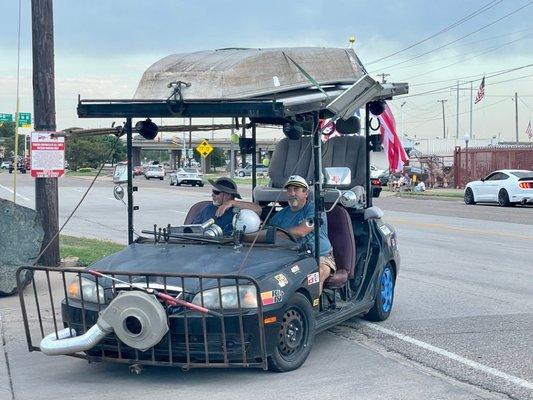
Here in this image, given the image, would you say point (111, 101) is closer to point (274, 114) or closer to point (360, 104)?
point (274, 114)

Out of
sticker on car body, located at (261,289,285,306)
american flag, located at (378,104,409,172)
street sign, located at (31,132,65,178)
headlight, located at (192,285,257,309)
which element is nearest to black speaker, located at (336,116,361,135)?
american flag, located at (378,104,409,172)

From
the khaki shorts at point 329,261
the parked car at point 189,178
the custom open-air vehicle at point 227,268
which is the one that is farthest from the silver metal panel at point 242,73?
the parked car at point 189,178

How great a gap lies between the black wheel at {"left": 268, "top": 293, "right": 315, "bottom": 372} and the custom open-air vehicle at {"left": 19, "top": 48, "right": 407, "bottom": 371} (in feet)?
0.04

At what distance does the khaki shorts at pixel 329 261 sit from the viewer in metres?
8.05

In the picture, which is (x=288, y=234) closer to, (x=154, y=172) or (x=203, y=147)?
(x=203, y=147)

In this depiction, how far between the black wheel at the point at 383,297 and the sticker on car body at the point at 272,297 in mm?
2600

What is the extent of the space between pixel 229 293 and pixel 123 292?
31.3 inches

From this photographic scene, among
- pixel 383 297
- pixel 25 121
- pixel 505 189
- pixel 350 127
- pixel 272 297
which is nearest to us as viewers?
pixel 272 297

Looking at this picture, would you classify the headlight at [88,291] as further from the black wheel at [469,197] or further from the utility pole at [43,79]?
the black wheel at [469,197]

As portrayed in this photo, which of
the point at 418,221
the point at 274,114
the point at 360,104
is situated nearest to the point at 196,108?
the point at 274,114

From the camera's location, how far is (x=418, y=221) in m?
24.9

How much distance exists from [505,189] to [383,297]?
24.6 m

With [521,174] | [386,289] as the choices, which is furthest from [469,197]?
[386,289]

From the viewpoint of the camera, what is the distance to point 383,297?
953 centimetres
